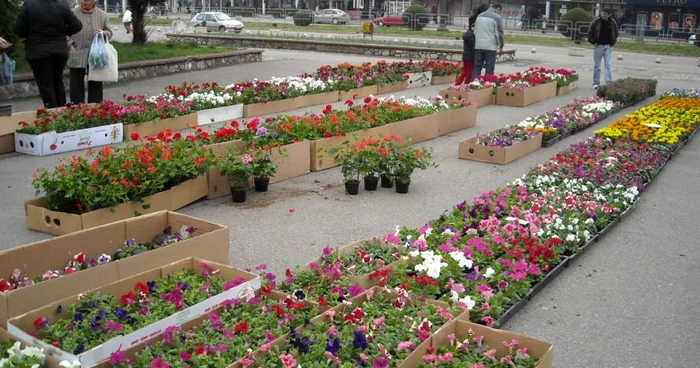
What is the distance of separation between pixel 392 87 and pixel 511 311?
39.6 ft

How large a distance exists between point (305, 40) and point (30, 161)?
69.3ft

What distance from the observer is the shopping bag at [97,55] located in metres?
11.3

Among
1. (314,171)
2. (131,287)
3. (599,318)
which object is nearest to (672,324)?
(599,318)

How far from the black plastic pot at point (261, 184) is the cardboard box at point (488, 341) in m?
4.07

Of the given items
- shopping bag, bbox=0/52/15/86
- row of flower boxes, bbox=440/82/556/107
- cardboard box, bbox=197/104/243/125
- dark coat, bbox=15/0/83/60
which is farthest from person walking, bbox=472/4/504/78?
shopping bag, bbox=0/52/15/86

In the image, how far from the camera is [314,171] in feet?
30.3

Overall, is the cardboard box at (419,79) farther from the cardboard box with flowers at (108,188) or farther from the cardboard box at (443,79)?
the cardboard box with flowers at (108,188)

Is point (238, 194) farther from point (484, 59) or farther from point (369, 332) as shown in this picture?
point (484, 59)

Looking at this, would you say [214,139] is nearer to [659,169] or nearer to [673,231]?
[673,231]

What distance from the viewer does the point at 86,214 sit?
6.36 meters

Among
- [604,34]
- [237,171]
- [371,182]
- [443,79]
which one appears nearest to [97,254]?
[237,171]

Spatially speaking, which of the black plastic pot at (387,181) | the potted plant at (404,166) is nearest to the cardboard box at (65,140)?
the black plastic pot at (387,181)

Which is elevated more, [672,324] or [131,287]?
[131,287]

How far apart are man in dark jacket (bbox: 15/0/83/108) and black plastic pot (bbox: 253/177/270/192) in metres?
4.37
